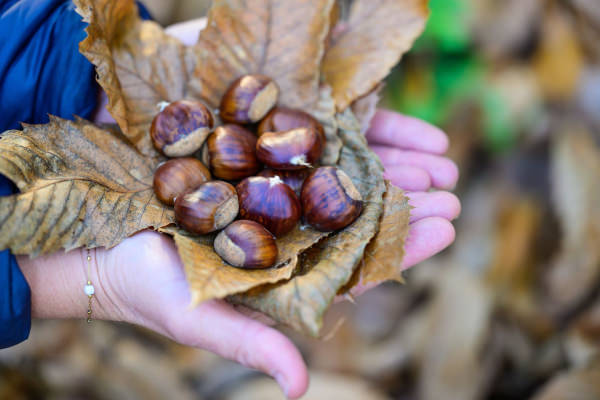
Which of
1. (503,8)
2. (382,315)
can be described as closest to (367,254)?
(382,315)

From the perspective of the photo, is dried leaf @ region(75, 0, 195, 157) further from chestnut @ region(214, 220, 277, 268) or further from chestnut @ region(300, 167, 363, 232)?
chestnut @ region(300, 167, 363, 232)

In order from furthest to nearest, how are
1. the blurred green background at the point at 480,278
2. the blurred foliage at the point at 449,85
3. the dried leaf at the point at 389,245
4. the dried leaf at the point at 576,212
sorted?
the blurred foliage at the point at 449,85 < the dried leaf at the point at 576,212 < the blurred green background at the point at 480,278 < the dried leaf at the point at 389,245

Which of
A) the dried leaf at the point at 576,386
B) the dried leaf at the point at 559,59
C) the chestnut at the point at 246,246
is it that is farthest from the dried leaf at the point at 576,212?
the chestnut at the point at 246,246

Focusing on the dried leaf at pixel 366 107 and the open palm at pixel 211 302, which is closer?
the open palm at pixel 211 302

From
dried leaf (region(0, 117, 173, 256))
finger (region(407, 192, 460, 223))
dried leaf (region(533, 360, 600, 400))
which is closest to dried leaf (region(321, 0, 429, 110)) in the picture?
finger (region(407, 192, 460, 223))

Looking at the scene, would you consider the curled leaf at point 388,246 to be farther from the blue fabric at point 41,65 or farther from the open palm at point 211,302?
the blue fabric at point 41,65

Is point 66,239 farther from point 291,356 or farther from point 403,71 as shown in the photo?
point 403,71

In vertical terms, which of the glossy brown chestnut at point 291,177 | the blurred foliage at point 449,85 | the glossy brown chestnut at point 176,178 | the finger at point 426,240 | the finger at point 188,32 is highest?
the finger at point 188,32
